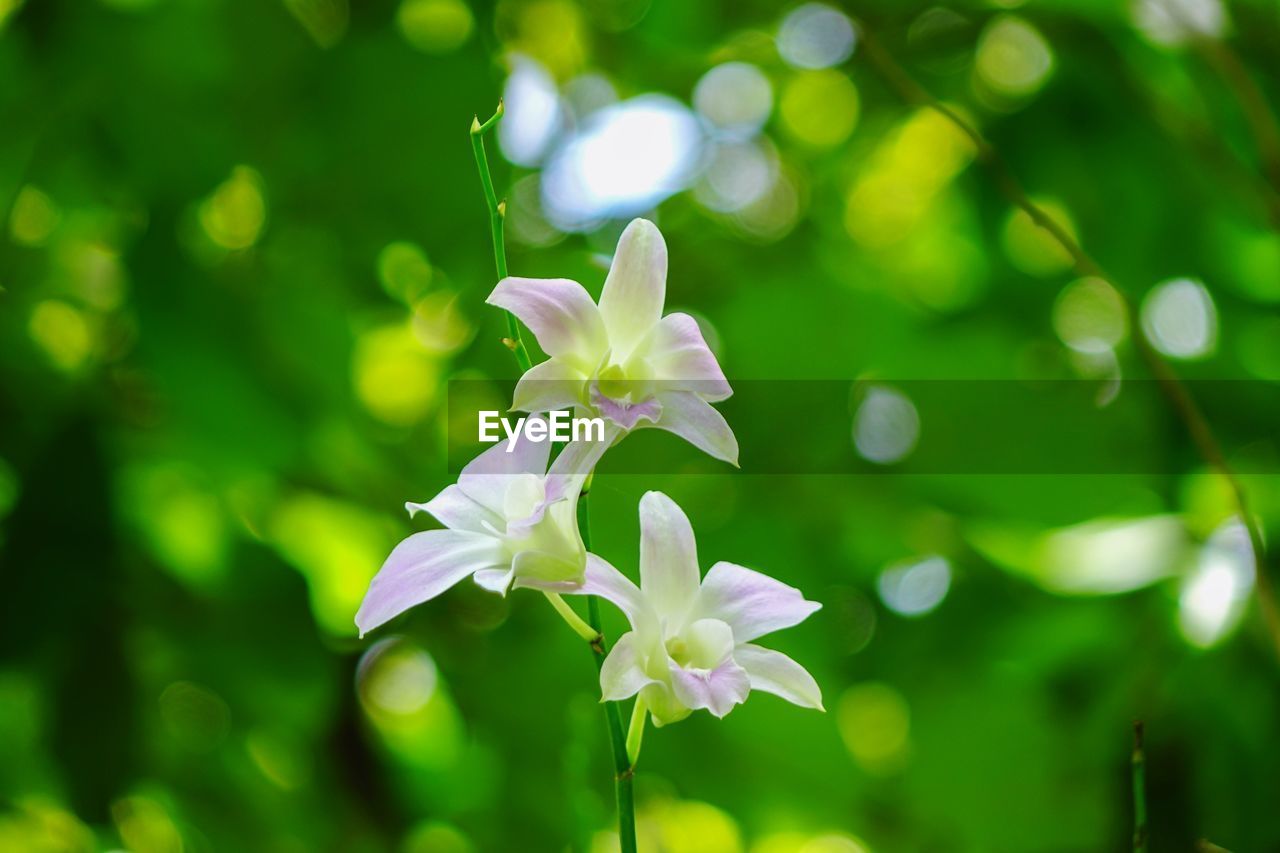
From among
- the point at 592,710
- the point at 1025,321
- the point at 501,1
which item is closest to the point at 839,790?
the point at 592,710

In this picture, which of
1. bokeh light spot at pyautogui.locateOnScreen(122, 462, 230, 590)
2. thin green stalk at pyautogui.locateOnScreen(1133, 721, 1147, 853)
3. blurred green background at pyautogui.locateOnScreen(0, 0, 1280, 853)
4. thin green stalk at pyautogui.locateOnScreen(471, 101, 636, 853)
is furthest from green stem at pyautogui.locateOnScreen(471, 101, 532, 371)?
bokeh light spot at pyautogui.locateOnScreen(122, 462, 230, 590)

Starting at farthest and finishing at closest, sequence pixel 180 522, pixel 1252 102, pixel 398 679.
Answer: pixel 398 679
pixel 180 522
pixel 1252 102

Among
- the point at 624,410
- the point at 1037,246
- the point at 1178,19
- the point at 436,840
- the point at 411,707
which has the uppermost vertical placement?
the point at 1178,19

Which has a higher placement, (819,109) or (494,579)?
(819,109)

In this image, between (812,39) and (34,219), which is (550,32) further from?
(34,219)

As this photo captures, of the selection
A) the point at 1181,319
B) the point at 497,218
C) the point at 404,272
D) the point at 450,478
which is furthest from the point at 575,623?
the point at 1181,319

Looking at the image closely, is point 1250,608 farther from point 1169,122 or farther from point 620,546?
point 620,546

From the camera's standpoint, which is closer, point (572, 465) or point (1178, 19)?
point (572, 465)

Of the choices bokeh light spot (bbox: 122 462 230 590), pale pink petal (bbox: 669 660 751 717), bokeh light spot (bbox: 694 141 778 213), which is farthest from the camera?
bokeh light spot (bbox: 694 141 778 213)

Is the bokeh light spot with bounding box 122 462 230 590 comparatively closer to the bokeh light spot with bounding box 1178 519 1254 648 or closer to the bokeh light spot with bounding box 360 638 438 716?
the bokeh light spot with bounding box 360 638 438 716
